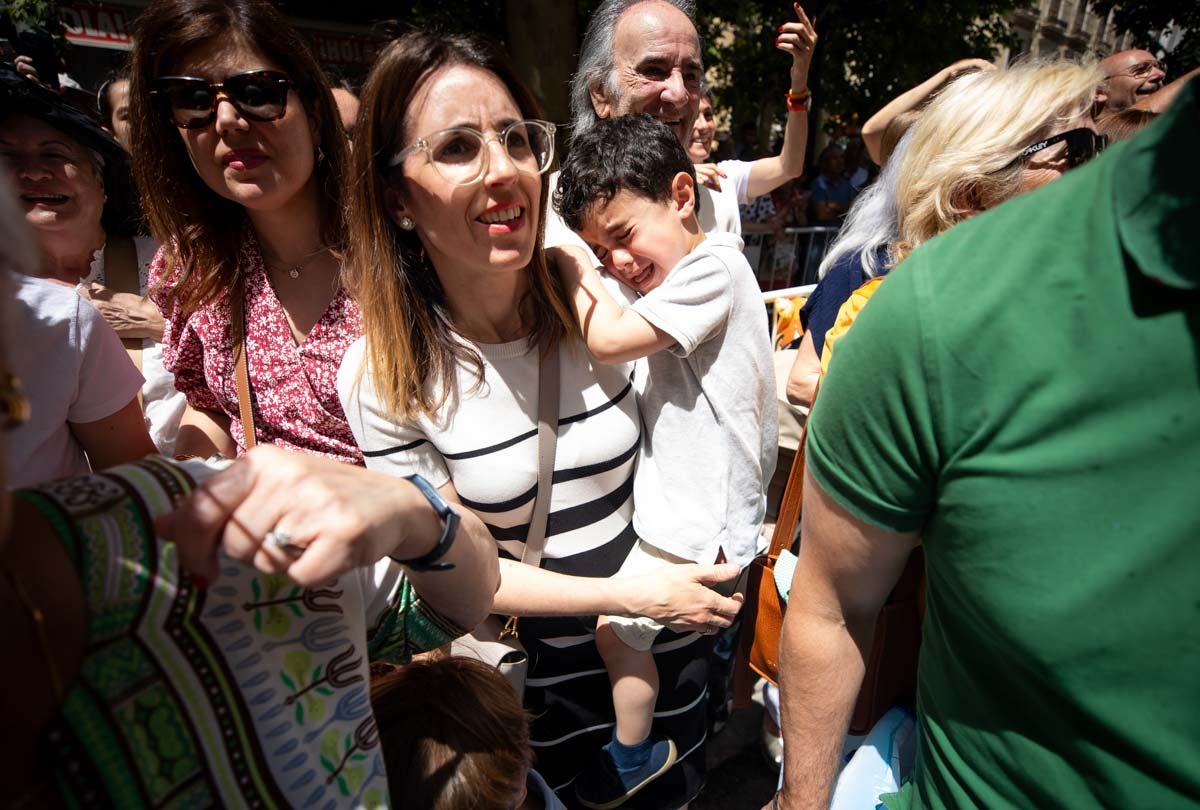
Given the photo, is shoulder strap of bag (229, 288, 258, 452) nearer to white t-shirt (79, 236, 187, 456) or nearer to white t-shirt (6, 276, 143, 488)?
white t-shirt (6, 276, 143, 488)

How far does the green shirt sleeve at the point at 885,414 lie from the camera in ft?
2.88

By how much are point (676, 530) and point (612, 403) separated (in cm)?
37

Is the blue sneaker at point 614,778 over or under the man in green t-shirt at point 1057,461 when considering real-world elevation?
under

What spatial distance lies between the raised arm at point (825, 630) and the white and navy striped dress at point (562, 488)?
0.63 m

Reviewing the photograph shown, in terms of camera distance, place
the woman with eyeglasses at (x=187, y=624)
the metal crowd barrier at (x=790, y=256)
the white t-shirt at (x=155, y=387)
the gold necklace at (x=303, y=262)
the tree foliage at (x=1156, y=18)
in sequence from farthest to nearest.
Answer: the tree foliage at (x=1156, y=18) < the metal crowd barrier at (x=790, y=256) < the white t-shirt at (x=155, y=387) < the gold necklace at (x=303, y=262) < the woman with eyeglasses at (x=187, y=624)

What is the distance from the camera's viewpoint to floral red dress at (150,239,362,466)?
1.84 meters

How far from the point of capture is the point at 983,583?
2.93 feet

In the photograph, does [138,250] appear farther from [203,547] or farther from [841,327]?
[841,327]

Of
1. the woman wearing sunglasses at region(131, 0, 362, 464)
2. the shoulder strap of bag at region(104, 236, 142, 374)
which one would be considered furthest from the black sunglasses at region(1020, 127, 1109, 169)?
the shoulder strap of bag at region(104, 236, 142, 374)

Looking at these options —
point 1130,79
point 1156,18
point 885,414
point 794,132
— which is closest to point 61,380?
point 885,414

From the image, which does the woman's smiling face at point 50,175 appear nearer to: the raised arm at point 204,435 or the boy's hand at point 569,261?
the raised arm at point 204,435

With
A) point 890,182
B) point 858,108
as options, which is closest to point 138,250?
point 890,182

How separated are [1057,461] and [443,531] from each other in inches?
31.0

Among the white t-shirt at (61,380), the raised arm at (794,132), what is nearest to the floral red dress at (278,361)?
the white t-shirt at (61,380)
